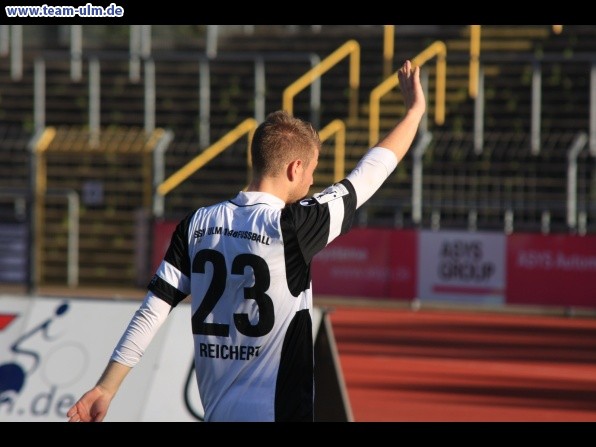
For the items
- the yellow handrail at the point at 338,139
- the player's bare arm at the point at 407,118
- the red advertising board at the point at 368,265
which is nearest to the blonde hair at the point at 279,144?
the player's bare arm at the point at 407,118

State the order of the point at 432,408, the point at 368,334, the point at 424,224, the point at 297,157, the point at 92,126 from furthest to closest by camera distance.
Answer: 1. the point at 92,126
2. the point at 424,224
3. the point at 368,334
4. the point at 432,408
5. the point at 297,157

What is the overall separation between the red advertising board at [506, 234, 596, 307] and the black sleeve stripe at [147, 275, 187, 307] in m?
15.3

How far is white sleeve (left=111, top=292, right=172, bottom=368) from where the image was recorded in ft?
13.7

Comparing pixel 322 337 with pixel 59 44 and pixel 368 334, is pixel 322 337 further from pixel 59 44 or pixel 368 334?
pixel 59 44

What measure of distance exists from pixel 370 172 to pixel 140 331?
38.3 inches

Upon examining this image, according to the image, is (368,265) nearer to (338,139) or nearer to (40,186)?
(338,139)

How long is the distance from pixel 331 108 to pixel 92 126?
484cm

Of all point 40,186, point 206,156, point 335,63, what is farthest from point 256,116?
point 40,186

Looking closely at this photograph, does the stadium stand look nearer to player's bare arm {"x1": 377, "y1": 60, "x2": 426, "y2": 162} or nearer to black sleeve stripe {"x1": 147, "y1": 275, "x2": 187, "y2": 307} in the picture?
player's bare arm {"x1": 377, "y1": 60, "x2": 426, "y2": 162}

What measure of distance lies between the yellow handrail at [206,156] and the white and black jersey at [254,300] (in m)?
18.3

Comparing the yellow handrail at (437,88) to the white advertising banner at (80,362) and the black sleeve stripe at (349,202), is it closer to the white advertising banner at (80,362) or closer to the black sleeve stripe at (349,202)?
the white advertising banner at (80,362)

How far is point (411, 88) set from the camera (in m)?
4.44

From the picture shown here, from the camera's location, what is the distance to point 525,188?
21484mm
